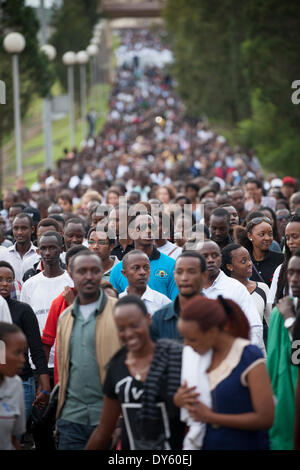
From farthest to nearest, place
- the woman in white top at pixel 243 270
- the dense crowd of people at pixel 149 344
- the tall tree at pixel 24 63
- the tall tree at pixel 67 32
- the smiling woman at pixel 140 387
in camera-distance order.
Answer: the tall tree at pixel 67 32 < the tall tree at pixel 24 63 < the woman in white top at pixel 243 270 < the smiling woman at pixel 140 387 < the dense crowd of people at pixel 149 344

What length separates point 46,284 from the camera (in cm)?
842

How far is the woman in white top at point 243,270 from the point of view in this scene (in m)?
8.55

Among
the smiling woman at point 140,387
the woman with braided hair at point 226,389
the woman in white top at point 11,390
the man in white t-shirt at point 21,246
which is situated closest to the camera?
the woman with braided hair at point 226,389

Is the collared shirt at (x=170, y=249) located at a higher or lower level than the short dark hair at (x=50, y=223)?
lower

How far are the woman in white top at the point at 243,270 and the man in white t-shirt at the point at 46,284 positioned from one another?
147cm

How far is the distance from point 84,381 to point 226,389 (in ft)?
4.39

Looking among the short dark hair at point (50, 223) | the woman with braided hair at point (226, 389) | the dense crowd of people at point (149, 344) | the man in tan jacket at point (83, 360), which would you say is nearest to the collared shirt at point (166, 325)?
the dense crowd of people at point (149, 344)

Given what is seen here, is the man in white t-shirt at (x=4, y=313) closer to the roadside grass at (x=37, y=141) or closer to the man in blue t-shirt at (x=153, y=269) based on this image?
the man in blue t-shirt at (x=153, y=269)

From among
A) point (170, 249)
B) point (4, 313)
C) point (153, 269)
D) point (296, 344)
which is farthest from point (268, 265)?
point (296, 344)

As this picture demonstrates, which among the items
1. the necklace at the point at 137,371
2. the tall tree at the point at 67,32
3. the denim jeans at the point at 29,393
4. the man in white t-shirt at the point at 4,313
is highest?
the tall tree at the point at 67,32

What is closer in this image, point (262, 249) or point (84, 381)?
point (84, 381)

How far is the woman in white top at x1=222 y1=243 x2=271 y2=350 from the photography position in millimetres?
8547

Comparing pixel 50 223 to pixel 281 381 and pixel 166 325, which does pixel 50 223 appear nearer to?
pixel 166 325

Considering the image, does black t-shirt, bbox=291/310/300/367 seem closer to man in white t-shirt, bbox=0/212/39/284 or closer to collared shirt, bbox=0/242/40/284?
collared shirt, bbox=0/242/40/284
